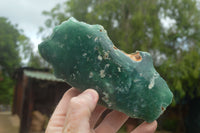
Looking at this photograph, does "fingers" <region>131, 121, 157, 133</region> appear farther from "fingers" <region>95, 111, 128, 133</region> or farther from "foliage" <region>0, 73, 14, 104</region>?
"foliage" <region>0, 73, 14, 104</region>

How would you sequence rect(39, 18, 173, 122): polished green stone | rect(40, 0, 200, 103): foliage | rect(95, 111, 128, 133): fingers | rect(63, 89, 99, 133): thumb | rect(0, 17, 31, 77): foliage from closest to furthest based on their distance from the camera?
rect(63, 89, 99, 133): thumb
rect(39, 18, 173, 122): polished green stone
rect(95, 111, 128, 133): fingers
rect(40, 0, 200, 103): foliage
rect(0, 17, 31, 77): foliage

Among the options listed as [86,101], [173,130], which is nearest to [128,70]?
[86,101]

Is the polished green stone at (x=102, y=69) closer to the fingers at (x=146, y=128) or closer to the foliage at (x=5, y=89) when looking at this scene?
the fingers at (x=146, y=128)

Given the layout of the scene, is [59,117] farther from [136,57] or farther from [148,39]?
[148,39]

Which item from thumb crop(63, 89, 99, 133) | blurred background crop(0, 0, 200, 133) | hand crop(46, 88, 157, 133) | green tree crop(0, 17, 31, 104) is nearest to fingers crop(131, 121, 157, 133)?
hand crop(46, 88, 157, 133)

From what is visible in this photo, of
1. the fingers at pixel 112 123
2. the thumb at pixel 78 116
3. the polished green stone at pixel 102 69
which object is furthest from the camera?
the fingers at pixel 112 123

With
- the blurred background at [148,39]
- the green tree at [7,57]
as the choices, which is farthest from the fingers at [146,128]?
the green tree at [7,57]
